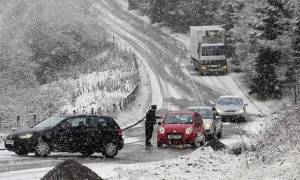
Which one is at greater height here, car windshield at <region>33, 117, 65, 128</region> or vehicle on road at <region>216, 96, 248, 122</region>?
car windshield at <region>33, 117, 65, 128</region>

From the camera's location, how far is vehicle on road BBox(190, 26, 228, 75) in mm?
62031

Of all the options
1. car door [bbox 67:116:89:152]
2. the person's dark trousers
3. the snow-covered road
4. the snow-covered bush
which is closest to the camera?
the snow-covered bush

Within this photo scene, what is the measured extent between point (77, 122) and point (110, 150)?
1.57 metres

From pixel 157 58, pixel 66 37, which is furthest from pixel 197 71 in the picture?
pixel 66 37

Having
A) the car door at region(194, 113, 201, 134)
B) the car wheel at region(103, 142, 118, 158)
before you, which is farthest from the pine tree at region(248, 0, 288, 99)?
the car wheel at region(103, 142, 118, 158)

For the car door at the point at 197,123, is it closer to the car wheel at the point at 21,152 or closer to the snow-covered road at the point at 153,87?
the snow-covered road at the point at 153,87

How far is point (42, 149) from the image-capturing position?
79.3 feet

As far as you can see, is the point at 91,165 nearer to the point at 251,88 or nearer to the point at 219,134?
the point at 219,134

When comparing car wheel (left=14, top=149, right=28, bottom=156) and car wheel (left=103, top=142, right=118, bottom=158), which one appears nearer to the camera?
car wheel (left=14, top=149, right=28, bottom=156)

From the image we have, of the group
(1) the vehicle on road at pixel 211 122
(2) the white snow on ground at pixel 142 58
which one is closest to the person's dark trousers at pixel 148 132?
(1) the vehicle on road at pixel 211 122

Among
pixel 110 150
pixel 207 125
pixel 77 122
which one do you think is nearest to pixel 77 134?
pixel 77 122

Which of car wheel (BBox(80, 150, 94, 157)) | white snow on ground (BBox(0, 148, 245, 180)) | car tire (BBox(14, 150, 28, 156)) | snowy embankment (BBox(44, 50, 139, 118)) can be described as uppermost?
white snow on ground (BBox(0, 148, 245, 180))

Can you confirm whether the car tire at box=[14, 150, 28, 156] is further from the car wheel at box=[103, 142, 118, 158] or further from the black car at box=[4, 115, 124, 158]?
the car wheel at box=[103, 142, 118, 158]

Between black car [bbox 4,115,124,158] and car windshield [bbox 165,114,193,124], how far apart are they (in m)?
4.41
